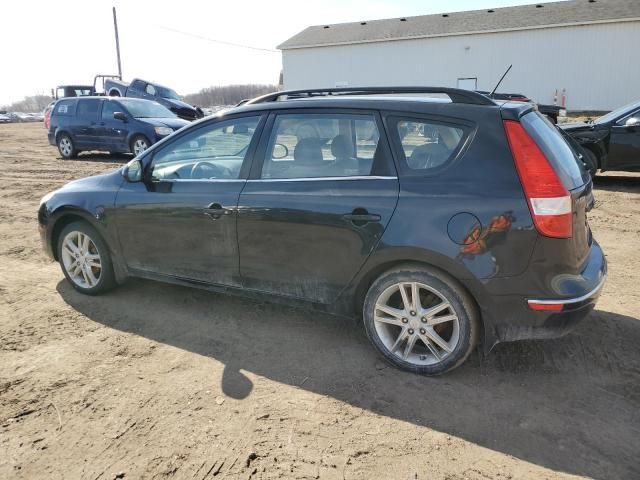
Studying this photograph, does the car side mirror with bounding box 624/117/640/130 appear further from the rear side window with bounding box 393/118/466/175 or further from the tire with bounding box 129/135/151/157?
the tire with bounding box 129/135/151/157

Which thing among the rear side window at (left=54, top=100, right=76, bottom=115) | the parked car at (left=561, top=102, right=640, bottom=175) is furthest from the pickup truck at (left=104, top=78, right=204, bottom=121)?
the parked car at (left=561, top=102, right=640, bottom=175)

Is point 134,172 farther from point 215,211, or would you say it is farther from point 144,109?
point 144,109

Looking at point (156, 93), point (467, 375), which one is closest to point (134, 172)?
point (467, 375)

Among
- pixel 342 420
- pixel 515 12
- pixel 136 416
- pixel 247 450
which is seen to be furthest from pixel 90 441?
pixel 515 12

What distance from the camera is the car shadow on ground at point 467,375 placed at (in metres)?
2.60

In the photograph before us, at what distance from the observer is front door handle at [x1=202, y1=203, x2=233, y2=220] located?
143 inches

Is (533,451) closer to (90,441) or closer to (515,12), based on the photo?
(90,441)

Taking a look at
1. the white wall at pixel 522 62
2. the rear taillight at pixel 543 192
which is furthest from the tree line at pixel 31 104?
the rear taillight at pixel 543 192

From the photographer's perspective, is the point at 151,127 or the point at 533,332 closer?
the point at 533,332

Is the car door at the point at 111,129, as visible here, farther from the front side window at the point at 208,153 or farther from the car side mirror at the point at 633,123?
the car side mirror at the point at 633,123

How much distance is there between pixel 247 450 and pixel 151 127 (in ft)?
38.6

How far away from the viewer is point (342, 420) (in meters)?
2.78

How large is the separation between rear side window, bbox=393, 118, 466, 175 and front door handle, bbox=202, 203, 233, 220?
1.30 m

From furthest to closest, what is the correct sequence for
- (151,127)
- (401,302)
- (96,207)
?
(151,127), (96,207), (401,302)
